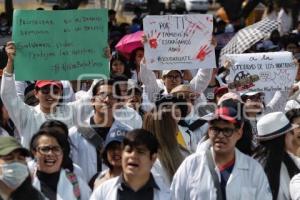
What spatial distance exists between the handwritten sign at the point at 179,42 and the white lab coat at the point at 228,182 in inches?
120

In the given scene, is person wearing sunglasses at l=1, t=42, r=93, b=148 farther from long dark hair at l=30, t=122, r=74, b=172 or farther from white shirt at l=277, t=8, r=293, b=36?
white shirt at l=277, t=8, r=293, b=36

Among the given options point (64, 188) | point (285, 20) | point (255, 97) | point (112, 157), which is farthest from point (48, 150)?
point (285, 20)

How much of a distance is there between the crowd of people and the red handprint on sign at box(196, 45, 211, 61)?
87 cm

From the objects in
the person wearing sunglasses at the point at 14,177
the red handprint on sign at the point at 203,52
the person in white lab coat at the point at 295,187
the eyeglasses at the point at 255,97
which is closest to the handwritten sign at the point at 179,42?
the red handprint on sign at the point at 203,52

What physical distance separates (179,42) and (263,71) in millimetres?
870

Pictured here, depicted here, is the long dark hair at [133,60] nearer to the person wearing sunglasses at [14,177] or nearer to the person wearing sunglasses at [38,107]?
the person wearing sunglasses at [38,107]

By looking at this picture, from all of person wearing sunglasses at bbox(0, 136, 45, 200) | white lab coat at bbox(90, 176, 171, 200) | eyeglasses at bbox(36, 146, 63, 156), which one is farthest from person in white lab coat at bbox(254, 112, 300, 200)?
person wearing sunglasses at bbox(0, 136, 45, 200)

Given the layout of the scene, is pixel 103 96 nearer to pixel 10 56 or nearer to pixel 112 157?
pixel 112 157

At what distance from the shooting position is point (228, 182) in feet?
17.3

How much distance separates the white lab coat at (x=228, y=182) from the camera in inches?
207

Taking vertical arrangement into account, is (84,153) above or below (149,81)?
below

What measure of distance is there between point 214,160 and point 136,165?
64cm

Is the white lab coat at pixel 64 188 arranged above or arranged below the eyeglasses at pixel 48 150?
below

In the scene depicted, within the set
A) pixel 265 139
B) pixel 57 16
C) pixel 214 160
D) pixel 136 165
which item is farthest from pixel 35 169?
pixel 57 16
